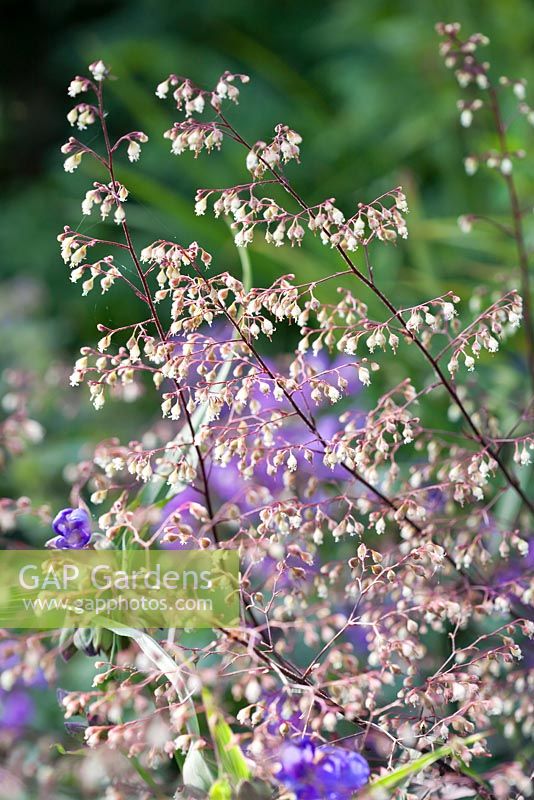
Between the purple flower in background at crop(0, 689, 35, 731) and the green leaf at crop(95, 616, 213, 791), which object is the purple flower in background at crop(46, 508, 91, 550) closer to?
the green leaf at crop(95, 616, 213, 791)

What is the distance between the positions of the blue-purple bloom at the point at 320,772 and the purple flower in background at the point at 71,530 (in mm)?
143

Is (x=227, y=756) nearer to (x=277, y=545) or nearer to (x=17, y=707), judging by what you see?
(x=277, y=545)

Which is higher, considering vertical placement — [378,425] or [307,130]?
[307,130]

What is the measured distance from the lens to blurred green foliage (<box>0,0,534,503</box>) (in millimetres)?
1199

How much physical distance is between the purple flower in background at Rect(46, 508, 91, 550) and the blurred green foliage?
399 mm

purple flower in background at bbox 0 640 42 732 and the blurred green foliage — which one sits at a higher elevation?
the blurred green foliage

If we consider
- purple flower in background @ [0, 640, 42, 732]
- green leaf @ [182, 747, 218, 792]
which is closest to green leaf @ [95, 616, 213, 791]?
green leaf @ [182, 747, 218, 792]

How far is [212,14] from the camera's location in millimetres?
2461

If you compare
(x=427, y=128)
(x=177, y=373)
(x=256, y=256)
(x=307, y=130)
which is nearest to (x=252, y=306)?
(x=177, y=373)

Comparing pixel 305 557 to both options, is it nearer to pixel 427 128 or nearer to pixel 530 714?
pixel 530 714

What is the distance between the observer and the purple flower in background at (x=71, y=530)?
423 mm

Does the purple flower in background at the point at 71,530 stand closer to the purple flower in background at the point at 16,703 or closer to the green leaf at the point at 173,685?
the green leaf at the point at 173,685

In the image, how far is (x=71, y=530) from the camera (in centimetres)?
43

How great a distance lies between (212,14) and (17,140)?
0.75 metres
